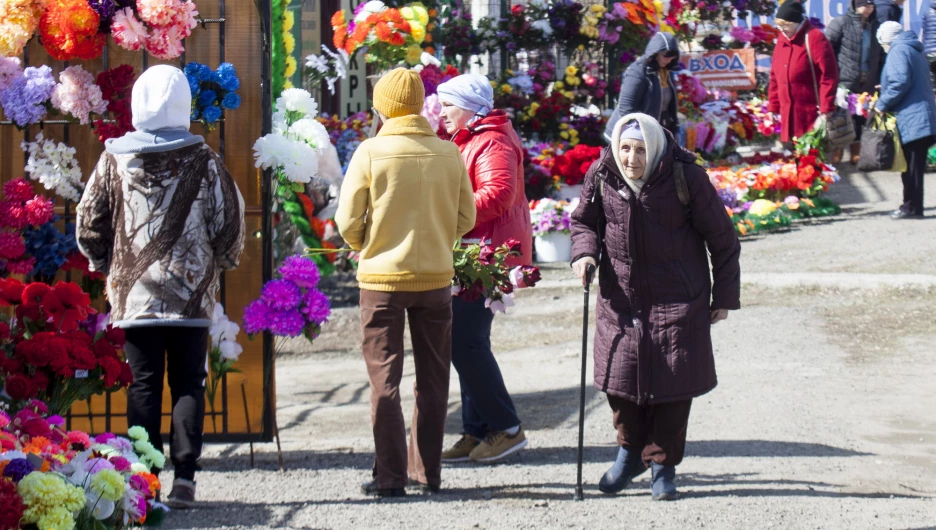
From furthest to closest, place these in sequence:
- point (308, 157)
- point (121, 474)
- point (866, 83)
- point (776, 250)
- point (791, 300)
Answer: point (866, 83), point (776, 250), point (791, 300), point (308, 157), point (121, 474)

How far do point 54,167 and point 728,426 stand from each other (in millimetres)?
3330

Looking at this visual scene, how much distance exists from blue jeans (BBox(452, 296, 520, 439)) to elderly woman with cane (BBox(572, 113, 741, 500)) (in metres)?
0.65

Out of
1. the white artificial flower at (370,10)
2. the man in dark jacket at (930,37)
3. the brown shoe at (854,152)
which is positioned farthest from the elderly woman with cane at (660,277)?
the man in dark jacket at (930,37)

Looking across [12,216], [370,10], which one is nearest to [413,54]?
[370,10]

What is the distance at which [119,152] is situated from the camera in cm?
450

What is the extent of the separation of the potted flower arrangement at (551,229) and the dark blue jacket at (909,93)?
2.93 metres

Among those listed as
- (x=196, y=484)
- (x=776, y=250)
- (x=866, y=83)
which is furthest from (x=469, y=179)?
(x=866, y=83)

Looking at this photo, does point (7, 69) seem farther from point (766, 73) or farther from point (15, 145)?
point (766, 73)

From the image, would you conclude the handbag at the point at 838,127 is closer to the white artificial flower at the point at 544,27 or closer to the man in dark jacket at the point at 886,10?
the man in dark jacket at the point at 886,10

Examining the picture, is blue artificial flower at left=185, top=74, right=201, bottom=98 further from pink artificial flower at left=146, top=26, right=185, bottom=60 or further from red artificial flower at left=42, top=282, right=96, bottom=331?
red artificial flower at left=42, top=282, right=96, bottom=331

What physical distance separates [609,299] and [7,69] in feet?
8.69

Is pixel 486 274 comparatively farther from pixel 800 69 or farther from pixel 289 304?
pixel 800 69

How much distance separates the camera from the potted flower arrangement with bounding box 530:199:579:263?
34.3 ft

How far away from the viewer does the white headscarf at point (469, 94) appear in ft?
17.4
